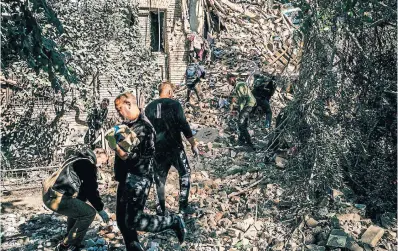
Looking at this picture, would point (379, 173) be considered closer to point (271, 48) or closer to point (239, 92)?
point (239, 92)

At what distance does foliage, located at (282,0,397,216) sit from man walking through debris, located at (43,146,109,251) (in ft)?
9.41

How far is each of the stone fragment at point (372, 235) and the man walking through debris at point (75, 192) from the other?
10.2ft

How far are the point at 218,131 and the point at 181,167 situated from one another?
5.22 metres

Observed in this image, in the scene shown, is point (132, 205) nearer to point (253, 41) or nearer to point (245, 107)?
point (245, 107)

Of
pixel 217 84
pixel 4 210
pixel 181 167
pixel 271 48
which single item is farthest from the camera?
pixel 271 48

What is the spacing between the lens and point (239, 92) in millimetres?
9422

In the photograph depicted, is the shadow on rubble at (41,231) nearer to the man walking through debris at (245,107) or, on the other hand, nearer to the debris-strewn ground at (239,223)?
the debris-strewn ground at (239,223)

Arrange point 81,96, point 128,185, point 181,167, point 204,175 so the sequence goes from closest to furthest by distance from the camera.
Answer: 1. point 128,185
2. point 181,167
3. point 204,175
4. point 81,96

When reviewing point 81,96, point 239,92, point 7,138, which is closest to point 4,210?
point 7,138

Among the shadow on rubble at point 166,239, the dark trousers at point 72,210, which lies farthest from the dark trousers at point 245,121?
the dark trousers at point 72,210

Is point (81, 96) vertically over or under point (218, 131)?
over

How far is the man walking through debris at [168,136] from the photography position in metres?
5.61

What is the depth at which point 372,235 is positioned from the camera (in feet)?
17.1

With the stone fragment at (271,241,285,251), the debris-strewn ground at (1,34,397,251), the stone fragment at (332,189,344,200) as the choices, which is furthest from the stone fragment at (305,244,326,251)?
the stone fragment at (332,189,344,200)
